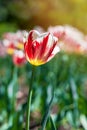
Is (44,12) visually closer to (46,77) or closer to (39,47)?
(46,77)

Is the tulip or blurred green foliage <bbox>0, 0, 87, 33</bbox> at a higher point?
blurred green foliage <bbox>0, 0, 87, 33</bbox>

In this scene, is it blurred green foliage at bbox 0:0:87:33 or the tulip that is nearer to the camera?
the tulip

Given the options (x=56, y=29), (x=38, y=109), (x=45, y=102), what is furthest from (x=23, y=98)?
(x=56, y=29)

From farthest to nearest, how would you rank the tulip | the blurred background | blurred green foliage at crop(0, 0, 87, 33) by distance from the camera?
blurred green foliage at crop(0, 0, 87, 33) → the blurred background → the tulip

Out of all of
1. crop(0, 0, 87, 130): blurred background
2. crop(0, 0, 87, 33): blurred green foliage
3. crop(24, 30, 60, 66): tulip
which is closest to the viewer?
crop(24, 30, 60, 66): tulip

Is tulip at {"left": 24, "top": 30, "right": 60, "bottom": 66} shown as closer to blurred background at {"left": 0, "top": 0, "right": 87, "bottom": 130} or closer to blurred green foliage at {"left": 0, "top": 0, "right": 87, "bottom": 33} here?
blurred background at {"left": 0, "top": 0, "right": 87, "bottom": 130}

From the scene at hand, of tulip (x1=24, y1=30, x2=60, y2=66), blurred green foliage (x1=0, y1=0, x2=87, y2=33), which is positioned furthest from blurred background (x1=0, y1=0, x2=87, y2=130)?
tulip (x1=24, y1=30, x2=60, y2=66)

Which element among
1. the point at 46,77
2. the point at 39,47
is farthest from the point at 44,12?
the point at 39,47
